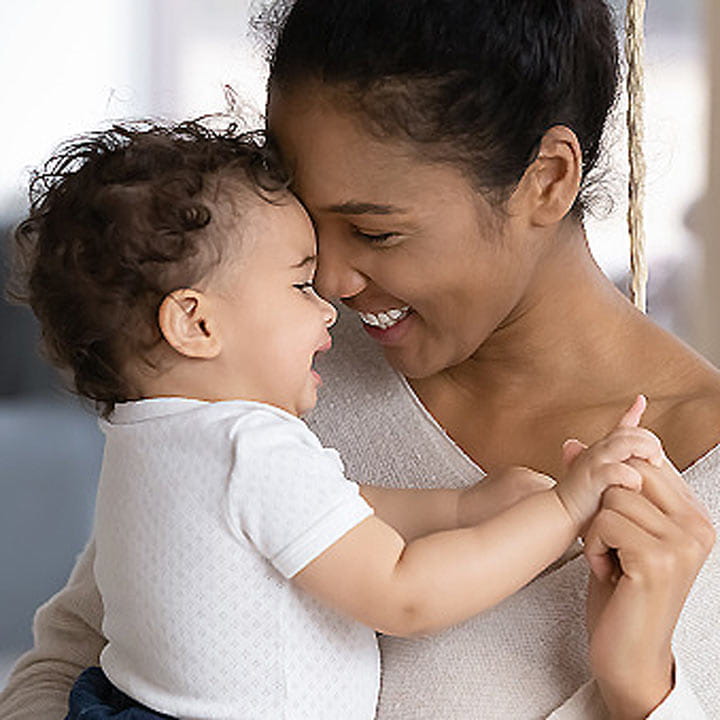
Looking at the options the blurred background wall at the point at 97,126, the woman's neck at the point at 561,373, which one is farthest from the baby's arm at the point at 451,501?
the blurred background wall at the point at 97,126

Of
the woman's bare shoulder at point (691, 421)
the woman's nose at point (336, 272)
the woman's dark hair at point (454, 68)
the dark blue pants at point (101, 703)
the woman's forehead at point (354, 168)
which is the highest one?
the woman's dark hair at point (454, 68)

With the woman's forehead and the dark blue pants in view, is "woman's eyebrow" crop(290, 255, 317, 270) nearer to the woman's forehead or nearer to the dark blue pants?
the woman's forehead

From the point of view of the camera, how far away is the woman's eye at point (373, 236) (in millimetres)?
1217

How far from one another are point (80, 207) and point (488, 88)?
0.35 metres

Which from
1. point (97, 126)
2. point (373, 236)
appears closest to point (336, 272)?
point (373, 236)

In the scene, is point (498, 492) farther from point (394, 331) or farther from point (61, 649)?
point (61, 649)

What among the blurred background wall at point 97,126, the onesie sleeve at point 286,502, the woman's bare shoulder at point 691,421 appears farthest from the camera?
the blurred background wall at point 97,126

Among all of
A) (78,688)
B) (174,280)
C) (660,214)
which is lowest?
(660,214)

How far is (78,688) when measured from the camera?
1.17 metres

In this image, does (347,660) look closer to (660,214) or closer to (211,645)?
(211,645)

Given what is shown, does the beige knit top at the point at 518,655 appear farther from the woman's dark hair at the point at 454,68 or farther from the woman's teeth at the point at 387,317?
the woman's dark hair at the point at 454,68

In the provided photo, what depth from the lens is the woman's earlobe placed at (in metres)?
1.24

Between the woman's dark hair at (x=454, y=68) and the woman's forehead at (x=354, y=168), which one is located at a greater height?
the woman's dark hair at (x=454, y=68)

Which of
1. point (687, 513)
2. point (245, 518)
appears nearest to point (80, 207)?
point (245, 518)
